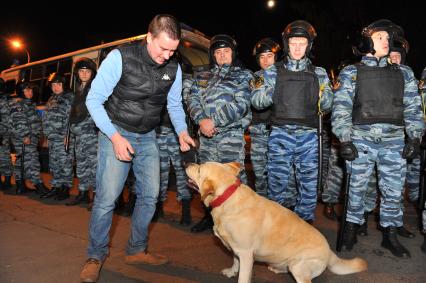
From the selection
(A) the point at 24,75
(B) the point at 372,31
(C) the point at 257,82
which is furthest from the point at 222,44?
(A) the point at 24,75

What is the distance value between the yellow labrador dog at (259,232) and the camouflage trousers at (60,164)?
433 cm

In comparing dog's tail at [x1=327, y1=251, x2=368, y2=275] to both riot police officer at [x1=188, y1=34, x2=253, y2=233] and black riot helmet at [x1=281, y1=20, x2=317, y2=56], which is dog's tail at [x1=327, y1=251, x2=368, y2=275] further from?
black riot helmet at [x1=281, y1=20, x2=317, y2=56]

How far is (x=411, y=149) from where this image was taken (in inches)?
147

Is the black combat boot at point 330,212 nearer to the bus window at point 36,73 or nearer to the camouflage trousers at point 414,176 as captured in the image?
the camouflage trousers at point 414,176

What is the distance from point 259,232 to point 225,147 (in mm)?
1580

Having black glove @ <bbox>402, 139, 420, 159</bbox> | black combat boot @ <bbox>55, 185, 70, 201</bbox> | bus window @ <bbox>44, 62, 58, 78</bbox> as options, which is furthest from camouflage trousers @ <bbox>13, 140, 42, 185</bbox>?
black glove @ <bbox>402, 139, 420, 159</bbox>

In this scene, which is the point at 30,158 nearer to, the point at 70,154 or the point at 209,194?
the point at 70,154

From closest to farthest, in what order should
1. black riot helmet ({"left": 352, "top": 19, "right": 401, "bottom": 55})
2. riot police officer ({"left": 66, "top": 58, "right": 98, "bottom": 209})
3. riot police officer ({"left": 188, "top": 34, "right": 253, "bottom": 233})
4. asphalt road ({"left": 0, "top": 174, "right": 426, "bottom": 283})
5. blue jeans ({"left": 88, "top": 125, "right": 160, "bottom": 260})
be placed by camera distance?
blue jeans ({"left": 88, "top": 125, "right": 160, "bottom": 260})
asphalt road ({"left": 0, "top": 174, "right": 426, "bottom": 283})
black riot helmet ({"left": 352, "top": 19, "right": 401, "bottom": 55})
riot police officer ({"left": 188, "top": 34, "right": 253, "bottom": 233})
riot police officer ({"left": 66, "top": 58, "right": 98, "bottom": 209})

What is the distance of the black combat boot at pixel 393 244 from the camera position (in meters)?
3.76

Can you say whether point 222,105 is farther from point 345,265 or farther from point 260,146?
point 345,265

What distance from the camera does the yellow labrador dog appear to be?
2947 mm

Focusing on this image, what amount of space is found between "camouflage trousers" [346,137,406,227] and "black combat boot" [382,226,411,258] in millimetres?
77

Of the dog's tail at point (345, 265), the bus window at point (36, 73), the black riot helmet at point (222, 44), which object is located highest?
the bus window at point (36, 73)

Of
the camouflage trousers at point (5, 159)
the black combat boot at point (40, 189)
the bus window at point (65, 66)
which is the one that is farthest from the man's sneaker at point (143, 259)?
the bus window at point (65, 66)
